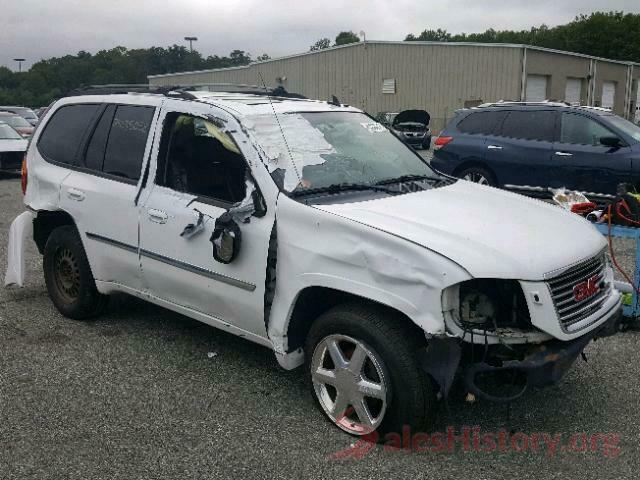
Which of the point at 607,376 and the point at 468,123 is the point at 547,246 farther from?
the point at 468,123

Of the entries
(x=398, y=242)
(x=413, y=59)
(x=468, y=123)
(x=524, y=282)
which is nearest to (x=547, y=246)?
(x=524, y=282)

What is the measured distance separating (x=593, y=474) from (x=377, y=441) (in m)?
1.04

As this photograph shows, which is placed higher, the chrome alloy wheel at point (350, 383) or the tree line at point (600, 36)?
the tree line at point (600, 36)

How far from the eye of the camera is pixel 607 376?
13.7ft

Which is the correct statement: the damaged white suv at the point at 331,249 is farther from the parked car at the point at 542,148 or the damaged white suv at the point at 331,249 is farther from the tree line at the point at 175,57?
the tree line at the point at 175,57

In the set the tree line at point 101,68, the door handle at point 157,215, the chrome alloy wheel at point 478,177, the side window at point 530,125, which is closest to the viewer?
the door handle at point 157,215

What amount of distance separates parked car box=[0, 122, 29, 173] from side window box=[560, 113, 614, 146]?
12.6m

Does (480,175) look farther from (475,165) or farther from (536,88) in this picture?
(536,88)

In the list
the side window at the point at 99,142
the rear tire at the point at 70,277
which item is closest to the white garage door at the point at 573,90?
the side window at the point at 99,142

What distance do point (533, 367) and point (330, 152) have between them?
1.78 m

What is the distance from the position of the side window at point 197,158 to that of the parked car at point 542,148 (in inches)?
254

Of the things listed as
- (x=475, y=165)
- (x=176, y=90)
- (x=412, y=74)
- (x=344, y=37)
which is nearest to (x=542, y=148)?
(x=475, y=165)

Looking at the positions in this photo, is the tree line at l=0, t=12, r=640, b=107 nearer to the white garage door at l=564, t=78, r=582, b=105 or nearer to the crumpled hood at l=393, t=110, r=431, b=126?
the white garage door at l=564, t=78, r=582, b=105

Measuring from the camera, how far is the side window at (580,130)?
9328 millimetres
